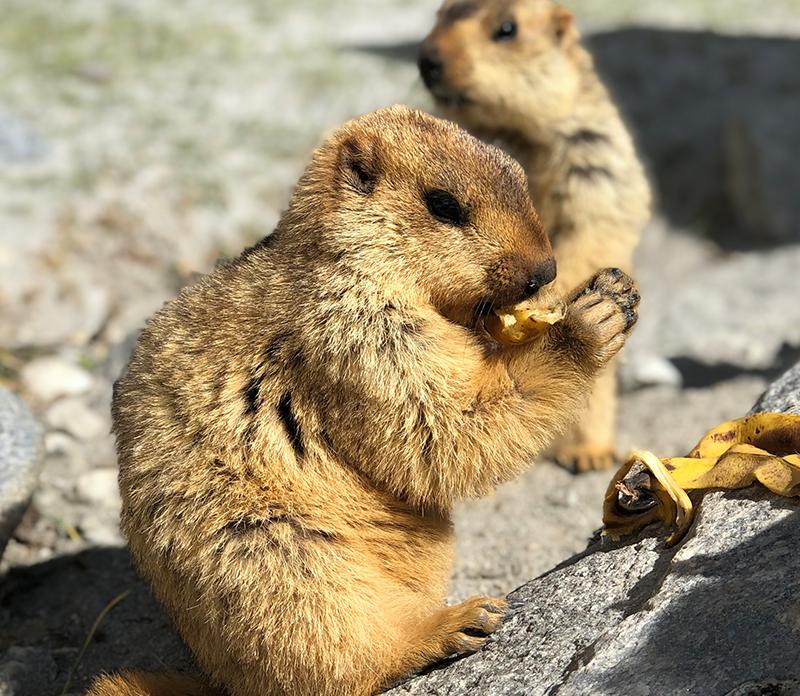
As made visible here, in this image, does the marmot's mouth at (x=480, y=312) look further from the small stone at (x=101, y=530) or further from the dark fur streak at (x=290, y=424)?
the small stone at (x=101, y=530)

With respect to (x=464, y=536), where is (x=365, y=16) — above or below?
above

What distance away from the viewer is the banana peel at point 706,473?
12.1 ft

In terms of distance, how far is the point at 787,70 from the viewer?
11766 millimetres

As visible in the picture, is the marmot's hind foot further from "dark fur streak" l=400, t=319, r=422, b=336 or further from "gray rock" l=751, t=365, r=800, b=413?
"gray rock" l=751, t=365, r=800, b=413

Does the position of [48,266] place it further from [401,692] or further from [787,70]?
[787,70]

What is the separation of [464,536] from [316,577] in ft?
7.53

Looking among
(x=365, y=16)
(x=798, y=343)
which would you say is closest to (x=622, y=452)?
(x=798, y=343)

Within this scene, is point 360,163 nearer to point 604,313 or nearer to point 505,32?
point 604,313

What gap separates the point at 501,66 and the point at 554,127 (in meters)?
0.50

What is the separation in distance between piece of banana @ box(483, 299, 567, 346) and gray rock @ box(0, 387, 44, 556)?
2304mm

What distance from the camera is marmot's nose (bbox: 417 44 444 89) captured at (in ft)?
22.4

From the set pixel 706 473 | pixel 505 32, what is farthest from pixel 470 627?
pixel 505 32

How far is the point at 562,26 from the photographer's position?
7168 mm

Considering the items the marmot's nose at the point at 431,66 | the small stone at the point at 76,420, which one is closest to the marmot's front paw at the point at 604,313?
the marmot's nose at the point at 431,66
